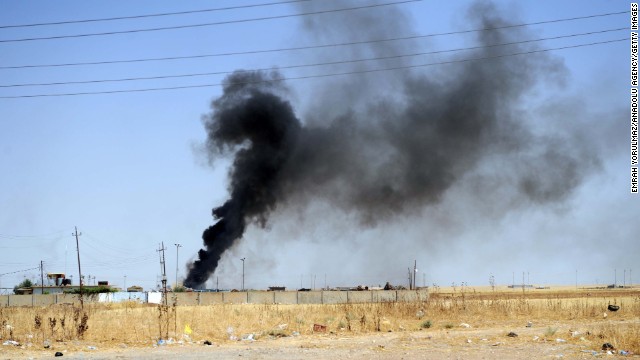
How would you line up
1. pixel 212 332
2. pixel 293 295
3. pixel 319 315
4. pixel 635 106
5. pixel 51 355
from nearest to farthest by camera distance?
pixel 51 355, pixel 212 332, pixel 635 106, pixel 319 315, pixel 293 295

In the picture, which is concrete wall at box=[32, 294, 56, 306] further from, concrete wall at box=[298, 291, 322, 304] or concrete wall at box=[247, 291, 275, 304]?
concrete wall at box=[298, 291, 322, 304]

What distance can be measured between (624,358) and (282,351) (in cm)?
1028

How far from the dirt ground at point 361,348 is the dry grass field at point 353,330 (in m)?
0.04

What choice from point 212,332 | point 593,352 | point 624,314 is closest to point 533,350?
point 593,352

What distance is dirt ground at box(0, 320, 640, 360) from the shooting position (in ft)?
64.6

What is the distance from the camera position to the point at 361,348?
21.7m

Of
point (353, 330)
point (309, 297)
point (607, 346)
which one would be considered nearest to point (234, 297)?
point (309, 297)

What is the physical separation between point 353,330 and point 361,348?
6260 millimetres

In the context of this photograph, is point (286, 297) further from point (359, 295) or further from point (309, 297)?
point (359, 295)

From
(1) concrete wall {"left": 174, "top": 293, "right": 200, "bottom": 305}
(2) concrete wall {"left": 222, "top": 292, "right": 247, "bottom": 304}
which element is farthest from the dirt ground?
(2) concrete wall {"left": 222, "top": 292, "right": 247, "bottom": 304}

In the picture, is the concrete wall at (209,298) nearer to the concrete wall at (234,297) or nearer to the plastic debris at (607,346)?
the concrete wall at (234,297)

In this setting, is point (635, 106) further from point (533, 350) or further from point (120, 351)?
point (120, 351)

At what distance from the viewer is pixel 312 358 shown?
63.2 feet

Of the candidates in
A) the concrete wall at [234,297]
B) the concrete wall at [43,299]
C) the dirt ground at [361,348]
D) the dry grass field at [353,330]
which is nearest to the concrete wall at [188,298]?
the concrete wall at [234,297]
